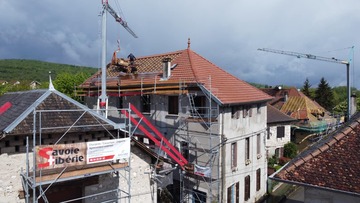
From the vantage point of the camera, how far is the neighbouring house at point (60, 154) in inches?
439

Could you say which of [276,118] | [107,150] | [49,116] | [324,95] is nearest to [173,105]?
[107,150]

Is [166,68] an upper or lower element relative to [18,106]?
upper

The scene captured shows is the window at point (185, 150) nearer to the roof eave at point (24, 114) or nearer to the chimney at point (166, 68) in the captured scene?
the chimney at point (166, 68)

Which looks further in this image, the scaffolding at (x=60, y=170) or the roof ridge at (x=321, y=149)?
the scaffolding at (x=60, y=170)

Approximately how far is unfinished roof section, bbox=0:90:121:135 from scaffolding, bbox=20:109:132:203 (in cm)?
3

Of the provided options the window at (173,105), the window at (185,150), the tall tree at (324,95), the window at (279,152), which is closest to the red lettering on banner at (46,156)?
the window at (185,150)

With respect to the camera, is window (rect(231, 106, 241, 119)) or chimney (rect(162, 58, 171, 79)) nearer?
window (rect(231, 106, 241, 119))

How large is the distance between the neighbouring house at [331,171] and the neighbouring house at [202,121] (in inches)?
356

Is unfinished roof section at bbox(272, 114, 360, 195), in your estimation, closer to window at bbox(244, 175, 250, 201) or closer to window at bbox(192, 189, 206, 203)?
window at bbox(192, 189, 206, 203)

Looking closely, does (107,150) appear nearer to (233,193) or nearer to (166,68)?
(166,68)

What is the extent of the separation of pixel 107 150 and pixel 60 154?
5.90 ft

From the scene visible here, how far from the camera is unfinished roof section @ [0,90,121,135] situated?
11.7m

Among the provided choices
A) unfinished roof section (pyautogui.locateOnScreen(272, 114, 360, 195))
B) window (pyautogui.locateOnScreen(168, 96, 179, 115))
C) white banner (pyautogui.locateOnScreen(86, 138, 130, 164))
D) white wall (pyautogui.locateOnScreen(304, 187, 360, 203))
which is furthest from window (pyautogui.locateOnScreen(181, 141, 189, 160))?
white wall (pyautogui.locateOnScreen(304, 187, 360, 203))

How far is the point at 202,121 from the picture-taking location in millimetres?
19141
